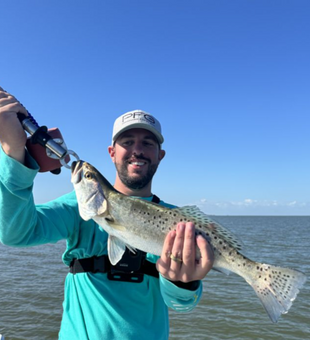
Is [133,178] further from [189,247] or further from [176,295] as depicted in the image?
[176,295]

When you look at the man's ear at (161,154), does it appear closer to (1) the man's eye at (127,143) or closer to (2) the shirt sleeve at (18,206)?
(1) the man's eye at (127,143)

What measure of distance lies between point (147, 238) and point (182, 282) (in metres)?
0.62

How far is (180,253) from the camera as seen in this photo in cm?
311

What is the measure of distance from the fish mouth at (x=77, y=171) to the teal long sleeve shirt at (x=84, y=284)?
1.30 ft

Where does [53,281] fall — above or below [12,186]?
below

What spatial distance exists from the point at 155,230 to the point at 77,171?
3.88ft

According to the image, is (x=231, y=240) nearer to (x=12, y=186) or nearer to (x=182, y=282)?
(x=182, y=282)

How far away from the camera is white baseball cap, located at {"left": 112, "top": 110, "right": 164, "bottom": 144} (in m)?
4.41

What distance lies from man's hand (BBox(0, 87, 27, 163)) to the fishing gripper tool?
0.36 feet

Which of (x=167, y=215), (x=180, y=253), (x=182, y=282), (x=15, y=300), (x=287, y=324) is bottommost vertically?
(x=287, y=324)

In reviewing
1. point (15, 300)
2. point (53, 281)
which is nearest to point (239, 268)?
point (15, 300)

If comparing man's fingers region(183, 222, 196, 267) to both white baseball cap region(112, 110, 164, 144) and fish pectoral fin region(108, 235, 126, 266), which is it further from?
white baseball cap region(112, 110, 164, 144)

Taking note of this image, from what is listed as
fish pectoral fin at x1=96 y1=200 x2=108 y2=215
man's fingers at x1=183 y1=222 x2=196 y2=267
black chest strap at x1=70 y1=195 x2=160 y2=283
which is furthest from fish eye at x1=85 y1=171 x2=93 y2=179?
man's fingers at x1=183 y1=222 x2=196 y2=267

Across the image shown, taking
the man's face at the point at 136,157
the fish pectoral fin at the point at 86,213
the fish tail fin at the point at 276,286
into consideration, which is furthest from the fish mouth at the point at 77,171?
the fish tail fin at the point at 276,286
